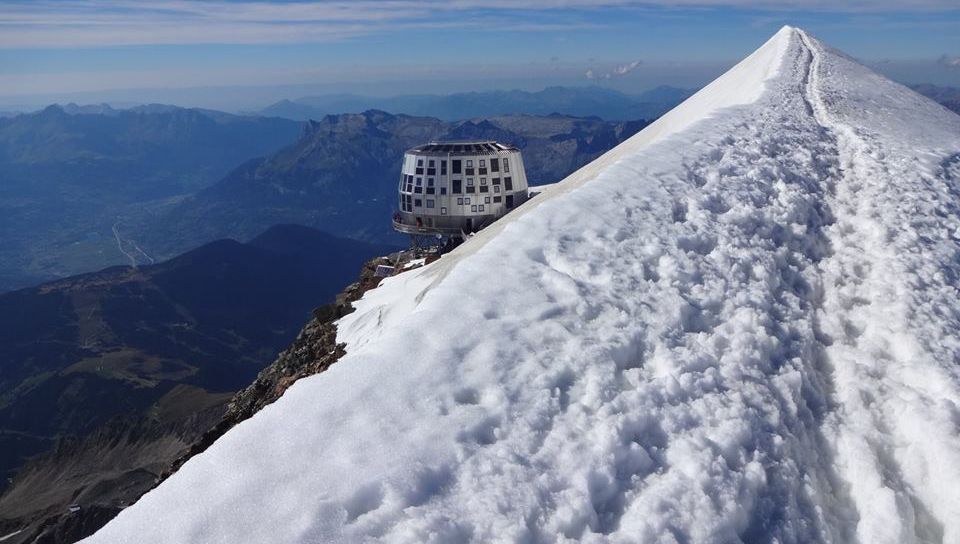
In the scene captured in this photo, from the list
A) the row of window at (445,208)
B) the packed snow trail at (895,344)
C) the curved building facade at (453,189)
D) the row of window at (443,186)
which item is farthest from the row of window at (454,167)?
the packed snow trail at (895,344)

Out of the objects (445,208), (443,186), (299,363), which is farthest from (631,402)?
(443,186)

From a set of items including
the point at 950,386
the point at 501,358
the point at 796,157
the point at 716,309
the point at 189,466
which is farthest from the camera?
the point at 796,157

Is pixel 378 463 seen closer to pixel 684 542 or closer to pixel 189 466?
pixel 189 466

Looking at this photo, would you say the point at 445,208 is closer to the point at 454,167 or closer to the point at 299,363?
the point at 454,167

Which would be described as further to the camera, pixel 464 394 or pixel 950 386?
pixel 950 386

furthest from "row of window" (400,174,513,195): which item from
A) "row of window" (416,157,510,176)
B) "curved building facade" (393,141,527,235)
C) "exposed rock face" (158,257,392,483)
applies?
"exposed rock face" (158,257,392,483)

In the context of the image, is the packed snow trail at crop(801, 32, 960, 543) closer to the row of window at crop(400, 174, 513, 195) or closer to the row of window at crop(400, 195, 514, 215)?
the row of window at crop(400, 195, 514, 215)

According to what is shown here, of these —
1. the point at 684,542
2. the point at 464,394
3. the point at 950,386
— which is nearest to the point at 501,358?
the point at 464,394
